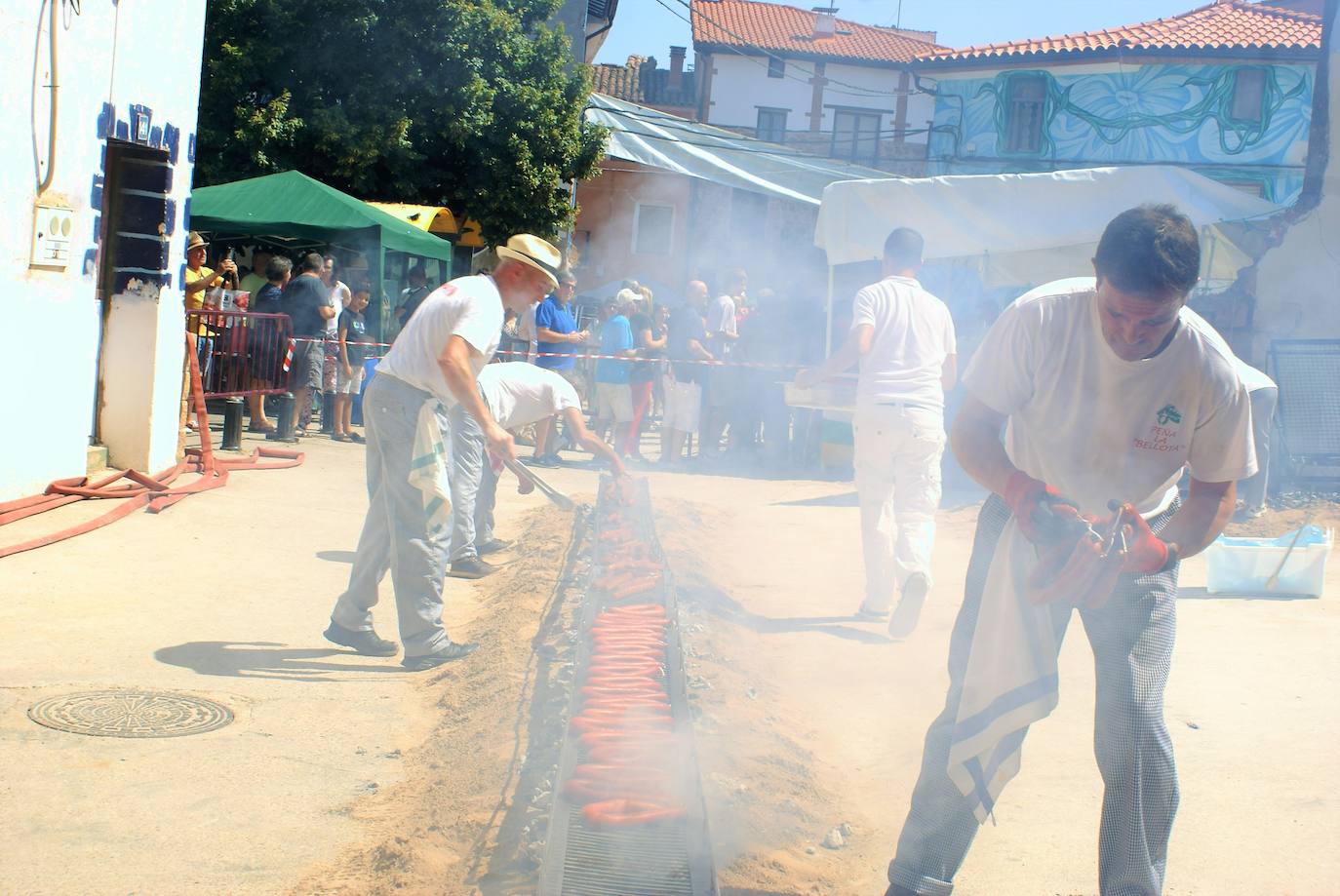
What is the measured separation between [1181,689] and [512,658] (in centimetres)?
316

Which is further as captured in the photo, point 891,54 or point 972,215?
point 891,54

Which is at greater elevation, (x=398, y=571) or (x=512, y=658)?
(x=398, y=571)

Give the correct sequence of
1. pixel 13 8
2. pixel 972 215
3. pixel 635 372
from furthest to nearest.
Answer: pixel 635 372 → pixel 972 215 → pixel 13 8

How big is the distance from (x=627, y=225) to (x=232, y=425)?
32549mm

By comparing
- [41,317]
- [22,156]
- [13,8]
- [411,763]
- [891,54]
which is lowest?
[411,763]

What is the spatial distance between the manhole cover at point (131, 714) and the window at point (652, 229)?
130ft

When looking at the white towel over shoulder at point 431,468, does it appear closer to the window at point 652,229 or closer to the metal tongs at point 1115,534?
the metal tongs at point 1115,534

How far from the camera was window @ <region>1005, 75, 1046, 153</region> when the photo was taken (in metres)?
40.8

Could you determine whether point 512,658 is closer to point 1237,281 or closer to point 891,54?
point 1237,281

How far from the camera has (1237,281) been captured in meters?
14.2

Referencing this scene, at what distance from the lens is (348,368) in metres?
15.0

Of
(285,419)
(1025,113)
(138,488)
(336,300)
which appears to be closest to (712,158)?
(336,300)

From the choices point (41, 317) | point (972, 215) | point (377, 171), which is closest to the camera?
point (41, 317)

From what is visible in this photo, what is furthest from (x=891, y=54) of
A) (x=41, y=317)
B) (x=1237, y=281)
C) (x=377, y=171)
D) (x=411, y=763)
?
(x=411, y=763)
